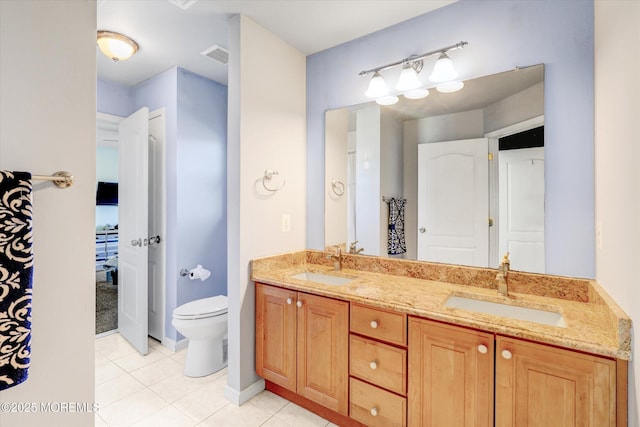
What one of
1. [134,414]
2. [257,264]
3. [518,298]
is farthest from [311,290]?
[134,414]

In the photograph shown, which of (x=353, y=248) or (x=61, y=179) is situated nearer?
(x=61, y=179)

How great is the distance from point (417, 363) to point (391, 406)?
287 millimetres

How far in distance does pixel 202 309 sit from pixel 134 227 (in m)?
1.03

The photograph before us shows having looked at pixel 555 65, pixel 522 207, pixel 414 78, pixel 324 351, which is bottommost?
pixel 324 351

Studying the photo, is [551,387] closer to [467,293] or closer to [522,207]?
[467,293]

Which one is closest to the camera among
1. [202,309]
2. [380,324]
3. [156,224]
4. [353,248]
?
[380,324]

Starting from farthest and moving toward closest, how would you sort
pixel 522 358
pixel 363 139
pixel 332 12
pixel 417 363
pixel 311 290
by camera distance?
pixel 363 139 → pixel 332 12 → pixel 311 290 → pixel 417 363 → pixel 522 358

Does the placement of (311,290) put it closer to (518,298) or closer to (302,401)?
(302,401)

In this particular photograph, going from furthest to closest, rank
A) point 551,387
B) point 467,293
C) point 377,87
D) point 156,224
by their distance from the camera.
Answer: point 156,224 < point 377,87 < point 467,293 < point 551,387

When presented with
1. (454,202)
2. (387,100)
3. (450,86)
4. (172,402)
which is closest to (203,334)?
(172,402)

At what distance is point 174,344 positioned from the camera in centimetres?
276

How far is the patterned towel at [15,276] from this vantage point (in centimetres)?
89

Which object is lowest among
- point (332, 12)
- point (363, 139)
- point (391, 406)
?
point (391, 406)

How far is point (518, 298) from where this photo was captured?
1.56m
